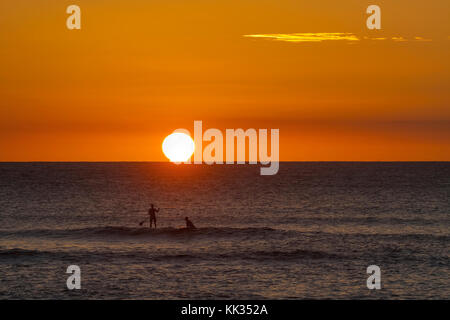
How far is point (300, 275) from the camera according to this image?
29141mm

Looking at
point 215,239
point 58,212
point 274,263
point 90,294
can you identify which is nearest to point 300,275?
point 274,263

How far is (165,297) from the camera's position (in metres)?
24.6

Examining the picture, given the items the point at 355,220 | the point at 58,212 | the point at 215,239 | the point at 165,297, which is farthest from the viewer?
the point at 58,212

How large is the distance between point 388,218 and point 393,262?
29215 millimetres

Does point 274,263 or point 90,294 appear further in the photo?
point 274,263

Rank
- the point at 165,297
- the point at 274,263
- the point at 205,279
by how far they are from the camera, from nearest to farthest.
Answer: the point at 165,297
the point at 205,279
the point at 274,263

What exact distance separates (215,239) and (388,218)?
1012 inches
